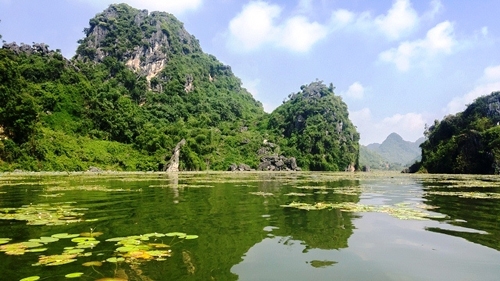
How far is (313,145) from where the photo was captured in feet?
352

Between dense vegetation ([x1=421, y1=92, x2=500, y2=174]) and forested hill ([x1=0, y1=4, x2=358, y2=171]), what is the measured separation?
34723 mm

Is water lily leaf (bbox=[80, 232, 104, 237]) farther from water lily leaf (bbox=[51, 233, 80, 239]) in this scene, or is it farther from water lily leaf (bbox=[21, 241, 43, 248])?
water lily leaf (bbox=[21, 241, 43, 248])

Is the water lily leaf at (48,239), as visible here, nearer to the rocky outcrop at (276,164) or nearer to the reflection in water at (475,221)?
the reflection in water at (475,221)

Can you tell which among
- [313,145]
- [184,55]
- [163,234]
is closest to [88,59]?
[184,55]

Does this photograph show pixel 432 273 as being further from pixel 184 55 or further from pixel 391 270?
pixel 184 55

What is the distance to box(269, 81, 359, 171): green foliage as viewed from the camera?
105 meters

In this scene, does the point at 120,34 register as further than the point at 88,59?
Yes

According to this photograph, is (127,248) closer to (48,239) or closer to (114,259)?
(114,259)

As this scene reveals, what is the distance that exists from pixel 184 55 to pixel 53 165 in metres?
101

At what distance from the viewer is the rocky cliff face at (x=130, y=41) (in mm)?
112812

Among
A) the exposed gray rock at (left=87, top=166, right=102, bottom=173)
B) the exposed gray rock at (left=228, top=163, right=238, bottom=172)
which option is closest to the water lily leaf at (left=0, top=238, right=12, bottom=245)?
the exposed gray rock at (left=87, top=166, right=102, bottom=173)

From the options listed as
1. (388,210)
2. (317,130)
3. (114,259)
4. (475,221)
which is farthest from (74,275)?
(317,130)

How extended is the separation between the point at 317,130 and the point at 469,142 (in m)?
50.4

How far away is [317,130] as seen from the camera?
109812 mm
